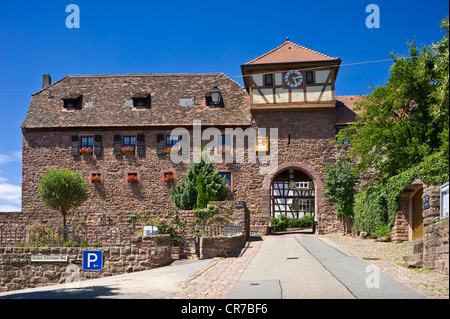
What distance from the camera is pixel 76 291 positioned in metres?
10.6

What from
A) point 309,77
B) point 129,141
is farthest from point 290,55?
point 129,141

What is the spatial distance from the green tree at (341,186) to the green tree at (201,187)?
6033 millimetres

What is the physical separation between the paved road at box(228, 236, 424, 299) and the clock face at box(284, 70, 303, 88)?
13.8 metres

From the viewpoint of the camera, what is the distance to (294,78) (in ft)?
89.8

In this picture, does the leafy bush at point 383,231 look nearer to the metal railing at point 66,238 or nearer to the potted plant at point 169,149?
the metal railing at point 66,238

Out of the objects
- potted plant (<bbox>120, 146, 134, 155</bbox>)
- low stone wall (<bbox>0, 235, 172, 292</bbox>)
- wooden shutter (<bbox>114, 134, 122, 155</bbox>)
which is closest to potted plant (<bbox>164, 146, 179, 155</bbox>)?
potted plant (<bbox>120, 146, 134, 155</bbox>)

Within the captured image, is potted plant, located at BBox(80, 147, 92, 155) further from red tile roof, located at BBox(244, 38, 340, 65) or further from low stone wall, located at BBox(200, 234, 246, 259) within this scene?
low stone wall, located at BBox(200, 234, 246, 259)

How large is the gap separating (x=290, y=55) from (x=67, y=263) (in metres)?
17.7

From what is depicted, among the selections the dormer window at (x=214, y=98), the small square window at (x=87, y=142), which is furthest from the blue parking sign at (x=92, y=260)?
the dormer window at (x=214, y=98)

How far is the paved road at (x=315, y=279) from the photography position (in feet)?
27.8

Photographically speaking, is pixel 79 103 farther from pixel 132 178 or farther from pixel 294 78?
pixel 294 78
